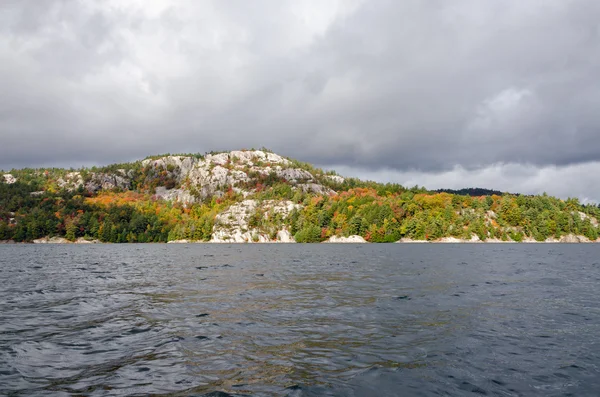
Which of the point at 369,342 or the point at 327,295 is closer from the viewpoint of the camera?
the point at 369,342

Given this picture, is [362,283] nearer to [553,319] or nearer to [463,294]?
[463,294]

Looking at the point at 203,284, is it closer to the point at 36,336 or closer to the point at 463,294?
the point at 36,336

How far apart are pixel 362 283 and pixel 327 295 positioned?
8.37 metres

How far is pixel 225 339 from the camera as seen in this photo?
17.2 metres

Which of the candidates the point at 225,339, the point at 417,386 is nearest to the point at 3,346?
the point at 225,339

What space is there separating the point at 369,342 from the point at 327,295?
12846mm

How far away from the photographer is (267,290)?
32094mm

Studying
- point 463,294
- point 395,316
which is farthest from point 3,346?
point 463,294

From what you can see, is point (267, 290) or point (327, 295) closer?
point (327, 295)

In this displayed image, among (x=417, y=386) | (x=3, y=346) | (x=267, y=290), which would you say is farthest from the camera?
(x=267, y=290)

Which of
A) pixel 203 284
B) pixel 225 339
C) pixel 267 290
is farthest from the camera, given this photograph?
pixel 203 284

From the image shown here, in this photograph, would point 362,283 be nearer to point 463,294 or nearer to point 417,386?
point 463,294

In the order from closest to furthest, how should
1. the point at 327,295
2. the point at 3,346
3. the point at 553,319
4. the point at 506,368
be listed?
the point at 506,368
the point at 3,346
the point at 553,319
the point at 327,295

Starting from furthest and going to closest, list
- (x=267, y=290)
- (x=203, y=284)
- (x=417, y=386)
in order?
(x=203, y=284) → (x=267, y=290) → (x=417, y=386)
